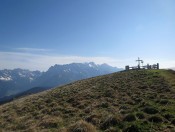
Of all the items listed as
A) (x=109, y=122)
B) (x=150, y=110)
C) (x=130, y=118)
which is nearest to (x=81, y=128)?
(x=109, y=122)

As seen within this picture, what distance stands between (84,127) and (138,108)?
6795 millimetres

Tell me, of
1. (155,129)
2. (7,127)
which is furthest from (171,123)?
(7,127)

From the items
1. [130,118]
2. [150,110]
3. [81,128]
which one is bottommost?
[81,128]

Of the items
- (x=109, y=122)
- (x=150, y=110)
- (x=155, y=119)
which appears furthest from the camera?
(x=150, y=110)

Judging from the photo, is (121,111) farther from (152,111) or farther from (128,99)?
(128,99)

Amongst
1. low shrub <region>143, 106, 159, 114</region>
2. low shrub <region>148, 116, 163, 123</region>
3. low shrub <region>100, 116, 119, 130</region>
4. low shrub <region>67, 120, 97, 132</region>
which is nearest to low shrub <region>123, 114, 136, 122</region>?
low shrub <region>100, 116, 119, 130</region>

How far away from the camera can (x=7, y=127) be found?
2236cm

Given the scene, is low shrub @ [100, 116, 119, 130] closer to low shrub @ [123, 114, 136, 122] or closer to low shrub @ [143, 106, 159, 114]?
low shrub @ [123, 114, 136, 122]

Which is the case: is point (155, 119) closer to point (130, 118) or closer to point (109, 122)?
point (130, 118)

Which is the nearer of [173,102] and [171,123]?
[171,123]

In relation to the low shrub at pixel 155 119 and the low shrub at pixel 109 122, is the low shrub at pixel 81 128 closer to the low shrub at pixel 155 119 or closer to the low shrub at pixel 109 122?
the low shrub at pixel 109 122

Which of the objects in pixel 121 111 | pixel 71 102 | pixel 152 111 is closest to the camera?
pixel 152 111

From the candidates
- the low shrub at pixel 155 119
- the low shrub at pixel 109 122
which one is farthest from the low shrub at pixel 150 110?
the low shrub at pixel 109 122

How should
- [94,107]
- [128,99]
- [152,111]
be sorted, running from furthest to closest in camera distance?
[128,99] < [94,107] < [152,111]
